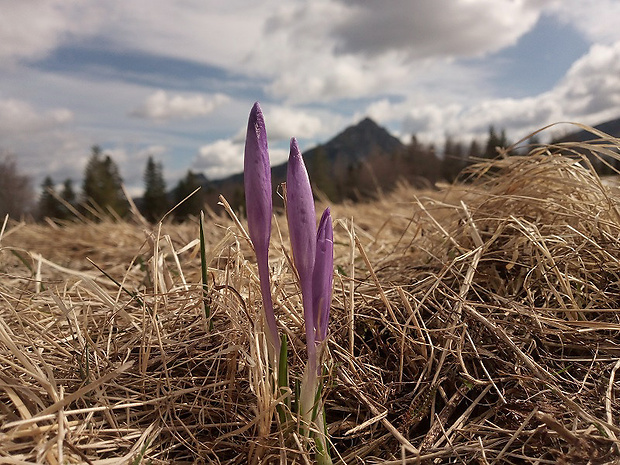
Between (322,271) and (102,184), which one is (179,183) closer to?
(102,184)

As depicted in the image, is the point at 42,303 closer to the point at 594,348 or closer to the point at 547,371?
the point at 547,371

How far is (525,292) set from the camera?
1.49 metres

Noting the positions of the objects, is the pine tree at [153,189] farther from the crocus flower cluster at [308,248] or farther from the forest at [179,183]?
→ the crocus flower cluster at [308,248]

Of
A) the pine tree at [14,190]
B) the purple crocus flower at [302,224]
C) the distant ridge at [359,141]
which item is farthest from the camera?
the distant ridge at [359,141]

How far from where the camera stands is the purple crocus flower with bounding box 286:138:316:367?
87 cm

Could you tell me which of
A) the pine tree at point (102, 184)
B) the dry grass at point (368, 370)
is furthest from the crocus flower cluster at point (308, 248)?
the pine tree at point (102, 184)

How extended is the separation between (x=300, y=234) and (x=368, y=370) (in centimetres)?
53

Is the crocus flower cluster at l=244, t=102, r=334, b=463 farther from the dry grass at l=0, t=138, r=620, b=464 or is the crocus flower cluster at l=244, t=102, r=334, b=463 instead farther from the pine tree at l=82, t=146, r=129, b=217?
the pine tree at l=82, t=146, r=129, b=217

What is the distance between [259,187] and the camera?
0.89 metres

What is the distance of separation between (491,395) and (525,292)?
1.52ft

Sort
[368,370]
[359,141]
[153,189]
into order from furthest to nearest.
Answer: [359,141] < [153,189] < [368,370]

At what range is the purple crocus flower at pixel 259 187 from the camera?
0.88m

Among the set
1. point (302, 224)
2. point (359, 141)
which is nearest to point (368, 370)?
point (302, 224)

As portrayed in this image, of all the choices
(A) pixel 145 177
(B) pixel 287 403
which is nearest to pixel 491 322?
(B) pixel 287 403
